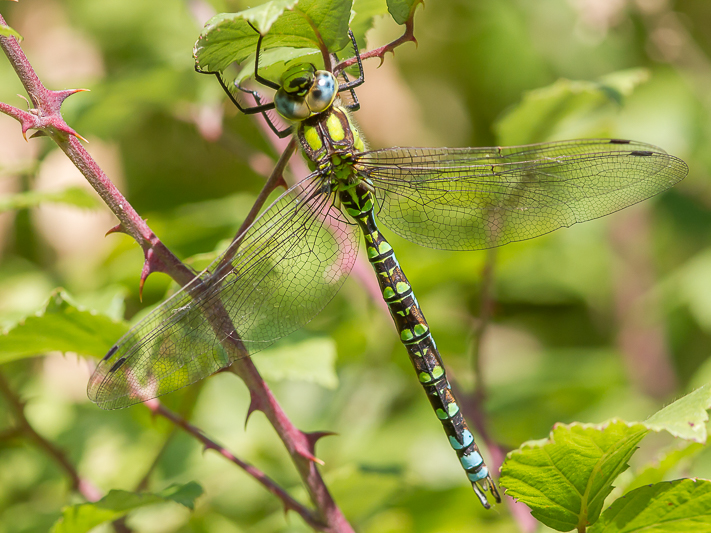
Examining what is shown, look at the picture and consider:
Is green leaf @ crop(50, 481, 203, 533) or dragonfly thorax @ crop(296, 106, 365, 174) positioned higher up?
dragonfly thorax @ crop(296, 106, 365, 174)

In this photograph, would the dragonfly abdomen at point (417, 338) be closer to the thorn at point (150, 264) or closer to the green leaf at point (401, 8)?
the green leaf at point (401, 8)

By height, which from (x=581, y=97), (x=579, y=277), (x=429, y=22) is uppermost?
(x=429, y=22)

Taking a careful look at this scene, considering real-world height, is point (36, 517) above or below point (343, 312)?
below

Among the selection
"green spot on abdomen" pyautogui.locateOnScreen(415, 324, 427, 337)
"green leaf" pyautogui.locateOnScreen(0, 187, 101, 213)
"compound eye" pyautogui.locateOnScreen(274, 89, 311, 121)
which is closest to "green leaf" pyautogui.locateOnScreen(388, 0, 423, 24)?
"compound eye" pyautogui.locateOnScreen(274, 89, 311, 121)

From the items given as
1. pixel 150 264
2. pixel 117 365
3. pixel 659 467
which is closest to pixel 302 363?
pixel 117 365

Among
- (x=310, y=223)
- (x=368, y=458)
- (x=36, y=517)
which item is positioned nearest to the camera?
(x=310, y=223)

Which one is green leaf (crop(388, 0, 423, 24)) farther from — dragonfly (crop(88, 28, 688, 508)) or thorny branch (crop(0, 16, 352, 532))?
thorny branch (crop(0, 16, 352, 532))

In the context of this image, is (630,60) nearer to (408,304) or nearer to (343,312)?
(343,312)

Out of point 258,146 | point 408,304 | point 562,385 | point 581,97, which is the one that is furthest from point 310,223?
point 258,146
